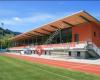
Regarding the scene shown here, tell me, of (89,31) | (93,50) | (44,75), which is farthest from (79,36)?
(44,75)

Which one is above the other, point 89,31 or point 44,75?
point 89,31

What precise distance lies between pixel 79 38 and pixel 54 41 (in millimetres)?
16132

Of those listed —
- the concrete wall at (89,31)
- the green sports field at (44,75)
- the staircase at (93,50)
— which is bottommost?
the green sports field at (44,75)

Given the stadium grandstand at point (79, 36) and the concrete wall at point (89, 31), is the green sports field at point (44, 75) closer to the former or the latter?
the stadium grandstand at point (79, 36)

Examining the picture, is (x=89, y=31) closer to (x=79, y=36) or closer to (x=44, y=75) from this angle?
(x=79, y=36)

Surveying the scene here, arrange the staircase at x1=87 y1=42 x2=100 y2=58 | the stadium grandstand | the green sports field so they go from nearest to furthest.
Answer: the green sports field, the staircase at x1=87 y1=42 x2=100 y2=58, the stadium grandstand

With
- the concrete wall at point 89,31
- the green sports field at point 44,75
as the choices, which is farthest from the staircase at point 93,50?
the green sports field at point 44,75

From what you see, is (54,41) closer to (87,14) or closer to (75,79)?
(87,14)

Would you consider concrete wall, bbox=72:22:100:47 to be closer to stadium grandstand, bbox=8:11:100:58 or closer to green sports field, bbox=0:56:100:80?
stadium grandstand, bbox=8:11:100:58

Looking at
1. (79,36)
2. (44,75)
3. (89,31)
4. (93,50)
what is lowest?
(44,75)

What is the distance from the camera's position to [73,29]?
152ft

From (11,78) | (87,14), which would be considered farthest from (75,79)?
(87,14)

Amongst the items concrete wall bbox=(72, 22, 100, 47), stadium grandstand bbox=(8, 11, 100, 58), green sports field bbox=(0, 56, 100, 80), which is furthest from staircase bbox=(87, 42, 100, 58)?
green sports field bbox=(0, 56, 100, 80)

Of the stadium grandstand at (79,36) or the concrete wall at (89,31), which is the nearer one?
the stadium grandstand at (79,36)
